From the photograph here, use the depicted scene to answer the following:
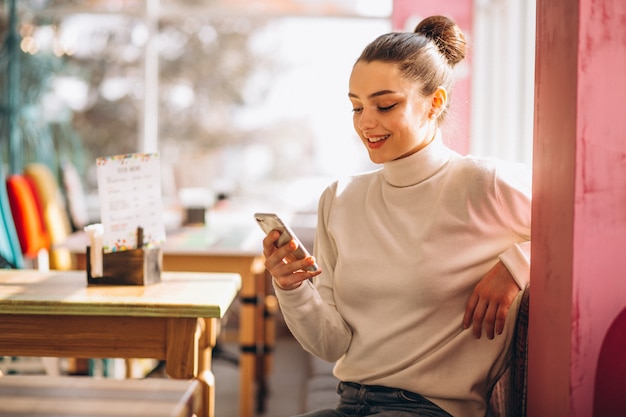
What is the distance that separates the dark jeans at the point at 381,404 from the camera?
4.71 feet

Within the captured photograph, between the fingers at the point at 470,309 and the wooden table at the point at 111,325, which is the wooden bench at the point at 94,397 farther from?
the fingers at the point at 470,309

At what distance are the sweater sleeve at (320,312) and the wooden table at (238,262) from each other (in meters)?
1.22

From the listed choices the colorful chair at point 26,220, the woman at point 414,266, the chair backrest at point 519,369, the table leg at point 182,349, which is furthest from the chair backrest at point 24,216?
the chair backrest at point 519,369

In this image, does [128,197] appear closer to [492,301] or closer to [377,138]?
[377,138]

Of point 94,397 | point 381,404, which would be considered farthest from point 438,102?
point 94,397

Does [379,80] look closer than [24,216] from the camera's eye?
Yes

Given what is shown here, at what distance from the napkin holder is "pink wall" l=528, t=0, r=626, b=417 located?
98 centimetres

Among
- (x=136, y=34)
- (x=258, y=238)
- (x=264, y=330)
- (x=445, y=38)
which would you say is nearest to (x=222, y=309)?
(x=445, y=38)

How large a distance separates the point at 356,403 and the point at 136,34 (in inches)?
153

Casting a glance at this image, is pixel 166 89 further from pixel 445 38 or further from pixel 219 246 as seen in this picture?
pixel 445 38

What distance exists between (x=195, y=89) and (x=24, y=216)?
1721 mm

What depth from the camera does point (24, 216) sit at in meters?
3.43

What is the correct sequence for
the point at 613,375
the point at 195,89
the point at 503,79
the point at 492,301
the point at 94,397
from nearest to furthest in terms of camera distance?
the point at 94,397 < the point at 613,375 < the point at 492,301 < the point at 503,79 < the point at 195,89

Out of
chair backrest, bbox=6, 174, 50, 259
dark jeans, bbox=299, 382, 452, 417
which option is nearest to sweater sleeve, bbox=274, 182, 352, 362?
dark jeans, bbox=299, 382, 452, 417
